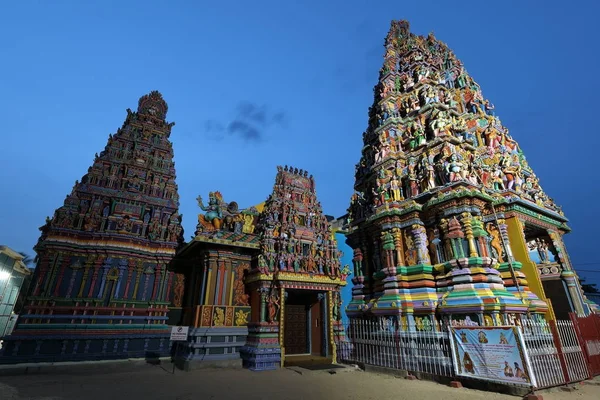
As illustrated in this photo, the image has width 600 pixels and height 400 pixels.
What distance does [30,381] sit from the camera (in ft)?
33.5

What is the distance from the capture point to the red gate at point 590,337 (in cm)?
896

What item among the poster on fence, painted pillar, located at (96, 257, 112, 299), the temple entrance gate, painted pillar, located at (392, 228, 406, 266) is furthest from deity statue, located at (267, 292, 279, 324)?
painted pillar, located at (96, 257, 112, 299)

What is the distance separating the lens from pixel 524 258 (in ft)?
40.7

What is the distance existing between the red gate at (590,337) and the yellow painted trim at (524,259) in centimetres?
203

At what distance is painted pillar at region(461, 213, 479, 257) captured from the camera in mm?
11738

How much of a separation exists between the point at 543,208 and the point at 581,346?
24.0 ft

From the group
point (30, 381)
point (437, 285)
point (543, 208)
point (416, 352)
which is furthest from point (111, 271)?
point (543, 208)

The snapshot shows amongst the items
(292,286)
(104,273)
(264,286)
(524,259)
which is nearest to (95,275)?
(104,273)

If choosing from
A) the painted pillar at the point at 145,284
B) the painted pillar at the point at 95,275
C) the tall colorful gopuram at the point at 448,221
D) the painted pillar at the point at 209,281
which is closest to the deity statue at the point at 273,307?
the painted pillar at the point at 209,281

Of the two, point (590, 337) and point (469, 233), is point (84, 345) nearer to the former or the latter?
point (469, 233)

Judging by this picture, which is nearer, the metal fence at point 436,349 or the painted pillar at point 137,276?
the metal fence at point 436,349

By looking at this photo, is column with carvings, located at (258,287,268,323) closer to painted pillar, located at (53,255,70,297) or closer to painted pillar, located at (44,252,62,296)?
painted pillar, located at (53,255,70,297)

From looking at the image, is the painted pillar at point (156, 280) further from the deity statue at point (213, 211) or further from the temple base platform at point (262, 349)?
the temple base platform at point (262, 349)

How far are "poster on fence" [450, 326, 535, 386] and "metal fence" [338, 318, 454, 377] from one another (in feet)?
2.32
